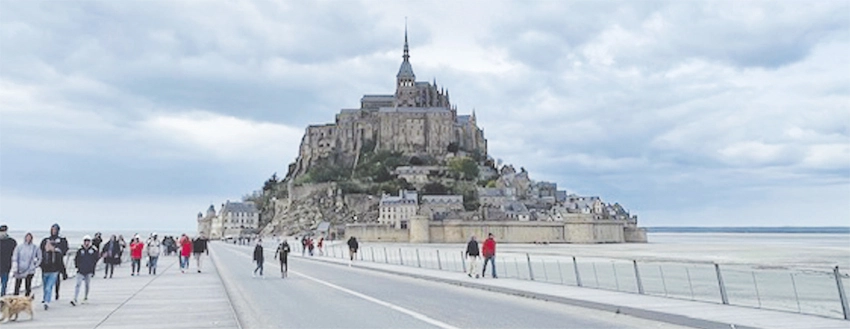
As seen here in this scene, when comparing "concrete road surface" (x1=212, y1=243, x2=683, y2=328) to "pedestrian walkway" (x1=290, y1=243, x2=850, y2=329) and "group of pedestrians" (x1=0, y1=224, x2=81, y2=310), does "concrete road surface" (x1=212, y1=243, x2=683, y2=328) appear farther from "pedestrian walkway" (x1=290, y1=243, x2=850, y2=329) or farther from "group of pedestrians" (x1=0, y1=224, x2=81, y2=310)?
"group of pedestrians" (x1=0, y1=224, x2=81, y2=310)

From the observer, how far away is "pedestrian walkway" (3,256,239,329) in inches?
394

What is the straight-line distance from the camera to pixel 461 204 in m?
105

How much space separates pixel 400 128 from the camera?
126062 millimetres

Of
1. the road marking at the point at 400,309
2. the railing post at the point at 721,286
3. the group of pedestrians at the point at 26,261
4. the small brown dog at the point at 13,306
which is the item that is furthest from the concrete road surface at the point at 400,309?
the group of pedestrians at the point at 26,261

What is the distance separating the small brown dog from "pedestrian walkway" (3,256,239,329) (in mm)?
152

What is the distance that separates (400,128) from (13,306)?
116m

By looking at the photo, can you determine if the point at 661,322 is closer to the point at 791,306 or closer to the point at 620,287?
the point at 791,306

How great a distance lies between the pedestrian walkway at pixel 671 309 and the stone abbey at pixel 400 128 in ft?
359

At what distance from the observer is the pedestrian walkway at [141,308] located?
32.9 feet

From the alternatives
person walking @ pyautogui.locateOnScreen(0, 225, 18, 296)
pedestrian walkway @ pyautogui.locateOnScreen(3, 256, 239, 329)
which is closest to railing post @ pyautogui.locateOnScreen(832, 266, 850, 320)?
pedestrian walkway @ pyautogui.locateOnScreen(3, 256, 239, 329)

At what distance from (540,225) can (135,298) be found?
77671 mm

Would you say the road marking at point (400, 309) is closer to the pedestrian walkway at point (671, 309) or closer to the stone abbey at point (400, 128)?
the pedestrian walkway at point (671, 309)

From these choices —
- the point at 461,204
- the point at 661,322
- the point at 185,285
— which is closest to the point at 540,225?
the point at 461,204

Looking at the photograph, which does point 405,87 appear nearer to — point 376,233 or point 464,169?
point 464,169
